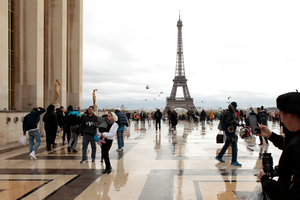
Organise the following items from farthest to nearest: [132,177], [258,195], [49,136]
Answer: [49,136]
[132,177]
[258,195]

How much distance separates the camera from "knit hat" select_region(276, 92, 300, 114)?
186 cm

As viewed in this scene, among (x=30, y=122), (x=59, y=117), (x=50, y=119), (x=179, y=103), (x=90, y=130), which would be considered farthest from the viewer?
(x=179, y=103)

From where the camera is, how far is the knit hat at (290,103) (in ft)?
6.11

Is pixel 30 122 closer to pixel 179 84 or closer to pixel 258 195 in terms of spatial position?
Answer: pixel 258 195

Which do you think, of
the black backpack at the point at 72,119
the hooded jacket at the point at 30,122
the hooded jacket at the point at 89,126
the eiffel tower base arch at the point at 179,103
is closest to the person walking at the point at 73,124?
the black backpack at the point at 72,119

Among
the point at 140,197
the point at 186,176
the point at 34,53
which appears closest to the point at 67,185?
the point at 140,197

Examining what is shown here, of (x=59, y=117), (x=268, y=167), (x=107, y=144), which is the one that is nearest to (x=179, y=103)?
(x=59, y=117)

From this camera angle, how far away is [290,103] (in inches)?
74.4

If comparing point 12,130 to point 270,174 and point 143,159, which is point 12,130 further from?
point 270,174

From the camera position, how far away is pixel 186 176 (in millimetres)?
5590

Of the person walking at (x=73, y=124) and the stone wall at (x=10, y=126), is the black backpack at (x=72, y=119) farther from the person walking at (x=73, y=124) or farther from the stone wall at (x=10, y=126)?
the stone wall at (x=10, y=126)

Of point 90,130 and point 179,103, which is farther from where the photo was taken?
point 179,103

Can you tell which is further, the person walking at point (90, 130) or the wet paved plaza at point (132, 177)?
the person walking at point (90, 130)

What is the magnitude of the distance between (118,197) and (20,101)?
49.3 feet
